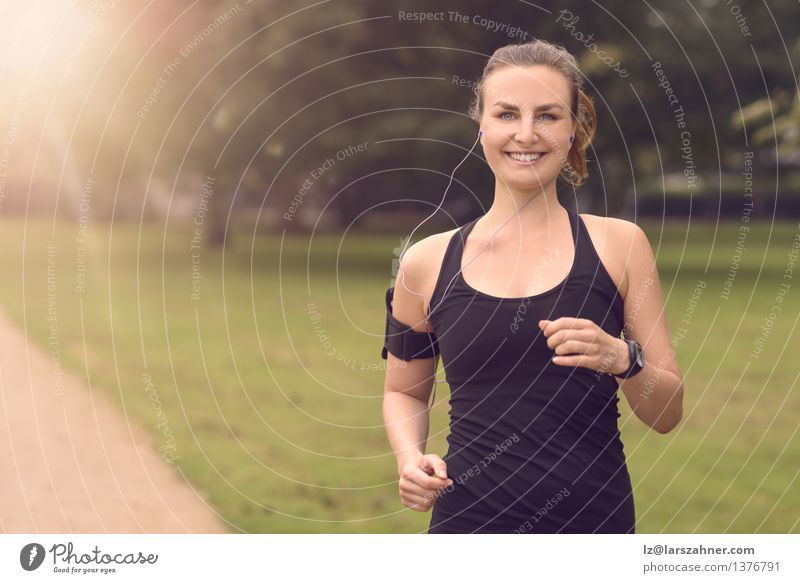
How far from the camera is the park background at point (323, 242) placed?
10.7 metres

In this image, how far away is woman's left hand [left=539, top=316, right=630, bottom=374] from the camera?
3.23 meters

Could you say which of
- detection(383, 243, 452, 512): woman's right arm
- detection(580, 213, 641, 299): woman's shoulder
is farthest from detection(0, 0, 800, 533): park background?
detection(580, 213, 641, 299): woman's shoulder

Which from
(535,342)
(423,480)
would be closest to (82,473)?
(423,480)

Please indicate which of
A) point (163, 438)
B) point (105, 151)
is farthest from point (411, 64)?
point (105, 151)

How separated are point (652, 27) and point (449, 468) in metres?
29.3

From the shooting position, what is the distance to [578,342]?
323 cm

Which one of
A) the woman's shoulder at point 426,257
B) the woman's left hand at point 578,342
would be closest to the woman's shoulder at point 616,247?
the woman's left hand at point 578,342

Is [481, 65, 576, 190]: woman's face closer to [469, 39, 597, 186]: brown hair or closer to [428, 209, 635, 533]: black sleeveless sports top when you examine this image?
[469, 39, 597, 186]: brown hair

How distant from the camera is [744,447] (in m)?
12.1

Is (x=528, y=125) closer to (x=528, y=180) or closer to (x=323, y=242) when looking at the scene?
(x=528, y=180)

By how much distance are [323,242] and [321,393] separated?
3515cm

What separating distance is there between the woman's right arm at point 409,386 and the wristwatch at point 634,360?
72 cm
